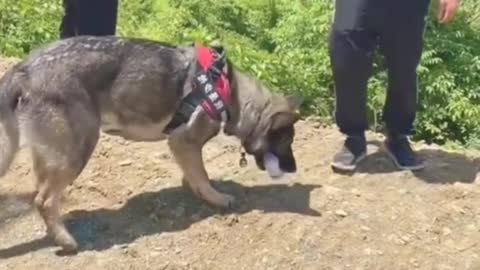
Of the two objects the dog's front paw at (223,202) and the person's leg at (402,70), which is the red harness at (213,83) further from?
the person's leg at (402,70)

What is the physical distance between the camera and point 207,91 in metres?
5.54

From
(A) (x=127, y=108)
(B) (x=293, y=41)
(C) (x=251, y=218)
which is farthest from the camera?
(B) (x=293, y=41)

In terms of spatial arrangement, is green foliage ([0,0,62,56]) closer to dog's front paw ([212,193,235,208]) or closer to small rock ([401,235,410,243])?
dog's front paw ([212,193,235,208])

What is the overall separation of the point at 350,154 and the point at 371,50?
645 mm

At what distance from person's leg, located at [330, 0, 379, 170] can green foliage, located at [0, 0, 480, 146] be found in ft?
4.31

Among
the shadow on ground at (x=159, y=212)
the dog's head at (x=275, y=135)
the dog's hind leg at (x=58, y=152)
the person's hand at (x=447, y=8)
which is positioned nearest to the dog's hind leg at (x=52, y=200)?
the dog's hind leg at (x=58, y=152)

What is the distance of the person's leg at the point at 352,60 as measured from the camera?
Result: 225 inches

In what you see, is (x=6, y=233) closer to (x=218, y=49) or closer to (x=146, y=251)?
Answer: (x=146, y=251)

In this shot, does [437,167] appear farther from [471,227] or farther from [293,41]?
[293,41]

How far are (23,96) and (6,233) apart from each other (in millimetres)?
814

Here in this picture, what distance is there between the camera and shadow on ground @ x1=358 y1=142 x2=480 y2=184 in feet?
20.4

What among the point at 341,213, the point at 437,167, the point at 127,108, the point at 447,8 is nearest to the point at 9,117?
the point at 127,108

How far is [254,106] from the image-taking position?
576 cm

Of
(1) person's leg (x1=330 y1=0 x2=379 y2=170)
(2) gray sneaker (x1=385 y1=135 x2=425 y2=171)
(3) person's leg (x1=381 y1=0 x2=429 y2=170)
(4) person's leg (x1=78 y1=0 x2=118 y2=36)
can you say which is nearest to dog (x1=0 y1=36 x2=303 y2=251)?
(1) person's leg (x1=330 y1=0 x2=379 y2=170)
